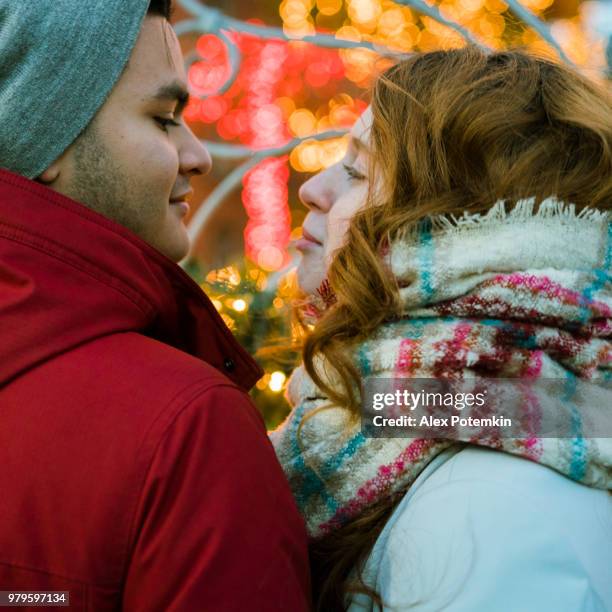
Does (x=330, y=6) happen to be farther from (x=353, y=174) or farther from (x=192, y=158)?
(x=353, y=174)

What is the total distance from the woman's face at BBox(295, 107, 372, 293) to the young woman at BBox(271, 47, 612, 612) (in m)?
0.01

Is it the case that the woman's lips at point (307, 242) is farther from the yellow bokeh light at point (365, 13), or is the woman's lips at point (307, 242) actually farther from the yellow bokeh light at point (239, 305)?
the yellow bokeh light at point (365, 13)

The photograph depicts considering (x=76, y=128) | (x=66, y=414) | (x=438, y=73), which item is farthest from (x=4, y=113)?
(x=438, y=73)

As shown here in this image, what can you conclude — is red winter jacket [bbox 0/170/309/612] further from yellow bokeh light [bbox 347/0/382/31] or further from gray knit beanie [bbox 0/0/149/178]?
yellow bokeh light [bbox 347/0/382/31]

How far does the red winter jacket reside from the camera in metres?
1.20

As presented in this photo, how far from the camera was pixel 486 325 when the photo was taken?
146 cm

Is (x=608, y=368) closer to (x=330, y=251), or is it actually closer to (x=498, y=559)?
(x=498, y=559)

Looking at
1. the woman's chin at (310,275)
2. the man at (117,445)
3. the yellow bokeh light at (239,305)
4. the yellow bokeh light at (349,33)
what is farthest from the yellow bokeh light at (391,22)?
the man at (117,445)

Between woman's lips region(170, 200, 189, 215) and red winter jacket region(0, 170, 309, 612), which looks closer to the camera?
red winter jacket region(0, 170, 309, 612)

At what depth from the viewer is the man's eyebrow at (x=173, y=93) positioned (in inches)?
72.7

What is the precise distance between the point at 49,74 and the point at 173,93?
0.29 metres

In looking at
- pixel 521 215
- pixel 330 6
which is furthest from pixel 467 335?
pixel 330 6

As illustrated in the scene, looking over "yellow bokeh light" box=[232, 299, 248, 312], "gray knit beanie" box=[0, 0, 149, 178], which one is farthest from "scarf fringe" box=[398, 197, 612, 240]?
"yellow bokeh light" box=[232, 299, 248, 312]

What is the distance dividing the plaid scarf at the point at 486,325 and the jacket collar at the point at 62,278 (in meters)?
0.46
